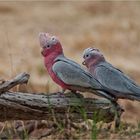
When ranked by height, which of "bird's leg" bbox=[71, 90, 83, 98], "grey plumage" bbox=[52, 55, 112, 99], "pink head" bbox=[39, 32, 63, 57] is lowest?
"bird's leg" bbox=[71, 90, 83, 98]

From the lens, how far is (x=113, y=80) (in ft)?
18.9

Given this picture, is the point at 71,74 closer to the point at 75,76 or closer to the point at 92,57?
the point at 75,76

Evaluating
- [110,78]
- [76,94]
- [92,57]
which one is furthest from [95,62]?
[76,94]

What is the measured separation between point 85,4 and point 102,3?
1.09 feet

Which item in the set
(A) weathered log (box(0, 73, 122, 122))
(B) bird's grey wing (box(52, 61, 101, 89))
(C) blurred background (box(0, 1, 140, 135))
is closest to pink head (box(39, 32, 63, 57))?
(B) bird's grey wing (box(52, 61, 101, 89))

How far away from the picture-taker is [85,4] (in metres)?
14.2

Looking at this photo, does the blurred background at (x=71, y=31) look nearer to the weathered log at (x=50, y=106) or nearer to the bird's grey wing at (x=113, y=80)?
the weathered log at (x=50, y=106)

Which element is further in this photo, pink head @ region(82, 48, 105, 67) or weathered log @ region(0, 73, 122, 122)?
weathered log @ region(0, 73, 122, 122)

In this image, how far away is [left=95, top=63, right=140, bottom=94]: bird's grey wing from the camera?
18.8 ft

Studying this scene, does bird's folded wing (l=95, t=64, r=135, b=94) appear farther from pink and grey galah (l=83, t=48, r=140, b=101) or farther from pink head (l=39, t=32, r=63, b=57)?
pink head (l=39, t=32, r=63, b=57)

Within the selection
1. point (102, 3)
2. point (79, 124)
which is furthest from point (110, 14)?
point (79, 124)

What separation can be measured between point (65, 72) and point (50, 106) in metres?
0.29

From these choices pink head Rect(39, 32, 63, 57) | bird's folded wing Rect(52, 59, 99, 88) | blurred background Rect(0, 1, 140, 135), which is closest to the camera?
bird's folded wing Rect(52, 59, 99, 88)

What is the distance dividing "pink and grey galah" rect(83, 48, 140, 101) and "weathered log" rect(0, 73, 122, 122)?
0.17 meters
